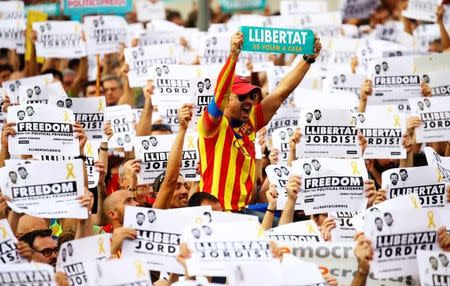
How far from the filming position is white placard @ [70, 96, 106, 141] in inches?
518

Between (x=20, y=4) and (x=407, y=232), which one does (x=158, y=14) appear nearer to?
(x=20, y=4)

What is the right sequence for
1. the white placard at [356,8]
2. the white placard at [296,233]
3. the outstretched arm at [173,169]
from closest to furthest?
1. the white placard at [296,233]
2. the outstretched arm at [173,169]
3. the white placard at [356,8]

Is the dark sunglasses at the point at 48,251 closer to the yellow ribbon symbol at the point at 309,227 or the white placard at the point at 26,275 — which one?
the white placard at the point at 26,275

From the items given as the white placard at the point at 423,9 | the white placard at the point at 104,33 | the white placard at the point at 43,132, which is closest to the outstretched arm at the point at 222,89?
the white placard at the point at 43,132

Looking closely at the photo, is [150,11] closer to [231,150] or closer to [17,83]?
[17,83]

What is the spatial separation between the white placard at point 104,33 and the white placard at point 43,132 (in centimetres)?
450

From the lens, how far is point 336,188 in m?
11.6

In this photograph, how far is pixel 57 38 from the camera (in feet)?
52.6

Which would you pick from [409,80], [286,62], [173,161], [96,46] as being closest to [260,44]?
[173,161]

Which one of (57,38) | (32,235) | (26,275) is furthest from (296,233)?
(57,38)

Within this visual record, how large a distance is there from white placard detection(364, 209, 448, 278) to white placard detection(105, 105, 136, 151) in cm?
489

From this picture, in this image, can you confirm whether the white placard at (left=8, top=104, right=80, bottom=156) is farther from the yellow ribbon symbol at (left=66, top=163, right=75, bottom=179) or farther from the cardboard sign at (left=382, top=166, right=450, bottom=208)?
the cardboard sign at (left=382, top=166, right=450, bottom=208)

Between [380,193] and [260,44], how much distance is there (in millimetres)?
1737

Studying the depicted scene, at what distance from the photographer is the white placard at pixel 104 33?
16391 mm
